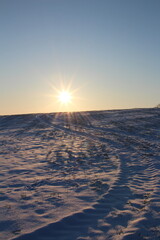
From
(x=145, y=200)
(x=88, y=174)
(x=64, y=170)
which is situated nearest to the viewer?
(x=145, y=200)

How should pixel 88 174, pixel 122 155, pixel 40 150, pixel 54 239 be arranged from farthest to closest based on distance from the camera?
pixel 40 150
pixel 122 155
pixel 88 174
pixel 54 239

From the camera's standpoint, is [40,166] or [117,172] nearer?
[117,172]

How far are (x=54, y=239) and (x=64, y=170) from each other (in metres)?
5.70

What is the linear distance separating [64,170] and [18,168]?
8.02 feet

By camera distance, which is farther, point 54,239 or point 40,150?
point 40,150

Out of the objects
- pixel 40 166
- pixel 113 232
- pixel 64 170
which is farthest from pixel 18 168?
pixel 113 232

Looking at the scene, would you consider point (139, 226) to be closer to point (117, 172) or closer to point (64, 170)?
point (117, 172)

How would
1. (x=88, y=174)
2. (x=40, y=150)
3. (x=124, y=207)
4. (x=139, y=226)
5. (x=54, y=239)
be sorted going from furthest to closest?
(x=40, y=150)
(x=88, y=174)
(x=124, y=207)
(x=139, y=226)
(x=54, y=239)

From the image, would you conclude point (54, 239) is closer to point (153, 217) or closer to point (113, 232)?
point (113, 232)

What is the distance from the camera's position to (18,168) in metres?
10.9

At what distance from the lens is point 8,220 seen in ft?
18.6

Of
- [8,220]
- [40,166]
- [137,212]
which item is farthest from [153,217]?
[40,166]

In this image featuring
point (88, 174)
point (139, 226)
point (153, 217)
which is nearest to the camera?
point (139, 226)

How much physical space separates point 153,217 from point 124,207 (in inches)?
36.7
